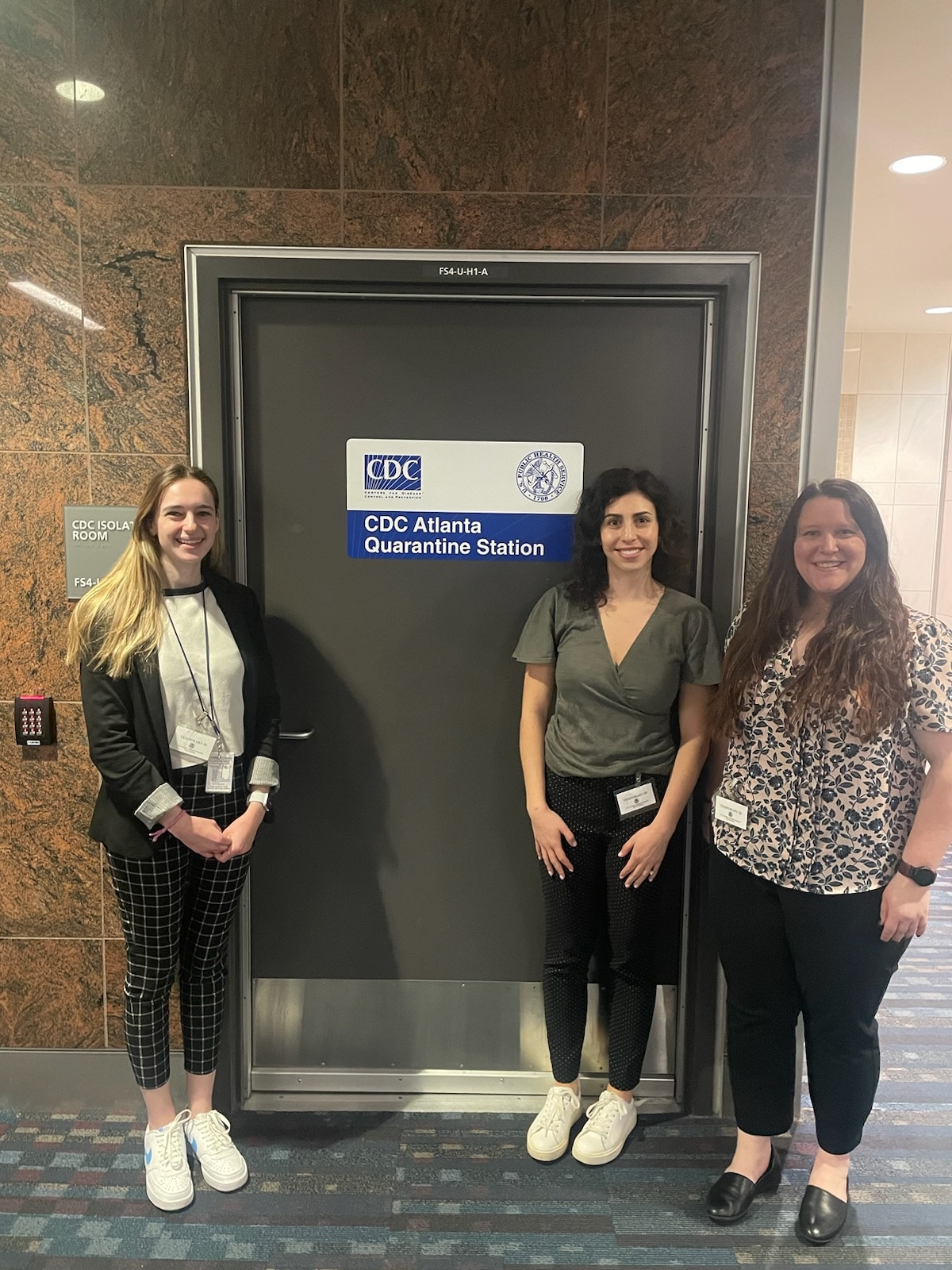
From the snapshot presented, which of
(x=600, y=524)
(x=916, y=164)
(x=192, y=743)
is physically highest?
(x=916, y=164)

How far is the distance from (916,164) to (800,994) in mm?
3192

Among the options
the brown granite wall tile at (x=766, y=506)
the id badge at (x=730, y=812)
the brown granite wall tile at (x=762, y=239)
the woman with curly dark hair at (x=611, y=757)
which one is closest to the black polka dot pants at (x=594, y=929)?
the woman with curly dark hair at (x=611, y=757)

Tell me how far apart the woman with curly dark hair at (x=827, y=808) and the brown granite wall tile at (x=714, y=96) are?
868 mm

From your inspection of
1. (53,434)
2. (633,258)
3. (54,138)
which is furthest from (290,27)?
(53,434)

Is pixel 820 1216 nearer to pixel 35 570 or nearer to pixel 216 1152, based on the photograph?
pixel 216 1152

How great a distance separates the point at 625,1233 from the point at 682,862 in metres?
0.86

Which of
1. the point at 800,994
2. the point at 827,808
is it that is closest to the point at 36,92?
the point at 827,808

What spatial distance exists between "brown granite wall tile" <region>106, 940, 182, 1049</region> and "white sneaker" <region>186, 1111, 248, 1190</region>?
24 centimetres

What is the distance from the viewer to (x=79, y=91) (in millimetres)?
1975

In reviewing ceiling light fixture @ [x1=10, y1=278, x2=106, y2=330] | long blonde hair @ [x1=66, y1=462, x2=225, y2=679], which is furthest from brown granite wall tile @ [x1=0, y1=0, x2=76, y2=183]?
long blonde hair @ [x1=66, y1=462, x2=225, y2=679]

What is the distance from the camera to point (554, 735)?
6.70ft

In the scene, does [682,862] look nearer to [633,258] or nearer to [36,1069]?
[633,258]

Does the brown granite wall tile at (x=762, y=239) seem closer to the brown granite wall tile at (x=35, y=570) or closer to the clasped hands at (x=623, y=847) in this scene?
the clasped hands at (x=623, y=847)

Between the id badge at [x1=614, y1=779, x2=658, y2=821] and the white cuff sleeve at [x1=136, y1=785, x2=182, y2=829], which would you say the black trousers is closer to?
the id badge at [x1=614, y1=779, x2=658, y2=821]
